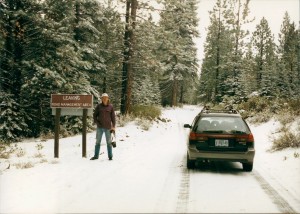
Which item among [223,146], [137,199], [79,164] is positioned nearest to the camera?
[137,199]

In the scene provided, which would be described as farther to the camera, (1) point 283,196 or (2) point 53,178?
(2) point 53,178

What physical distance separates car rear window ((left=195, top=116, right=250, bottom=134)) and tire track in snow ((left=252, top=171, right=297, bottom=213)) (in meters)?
1.32

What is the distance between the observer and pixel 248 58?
146ft

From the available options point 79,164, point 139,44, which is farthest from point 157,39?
point 79,164

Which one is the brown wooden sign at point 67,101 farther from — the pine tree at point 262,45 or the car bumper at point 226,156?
the pine tree at point 262,45

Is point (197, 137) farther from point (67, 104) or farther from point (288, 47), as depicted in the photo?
point (288, 47)

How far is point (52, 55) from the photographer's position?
17094mm

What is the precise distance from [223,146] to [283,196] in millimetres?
2421

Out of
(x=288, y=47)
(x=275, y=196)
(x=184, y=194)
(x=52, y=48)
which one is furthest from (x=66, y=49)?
(x=288, y=47)

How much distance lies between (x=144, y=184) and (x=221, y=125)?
10.1ft

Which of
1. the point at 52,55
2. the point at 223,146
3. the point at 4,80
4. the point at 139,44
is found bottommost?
the point at 223,146

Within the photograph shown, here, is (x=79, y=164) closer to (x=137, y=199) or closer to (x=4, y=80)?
(x=137, y=199)

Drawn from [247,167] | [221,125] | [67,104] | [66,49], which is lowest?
[247,167]

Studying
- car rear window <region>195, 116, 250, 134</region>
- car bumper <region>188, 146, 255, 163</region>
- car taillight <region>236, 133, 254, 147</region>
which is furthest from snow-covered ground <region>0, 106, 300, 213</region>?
car rear window <region>195, 116, 250, 134</region>
